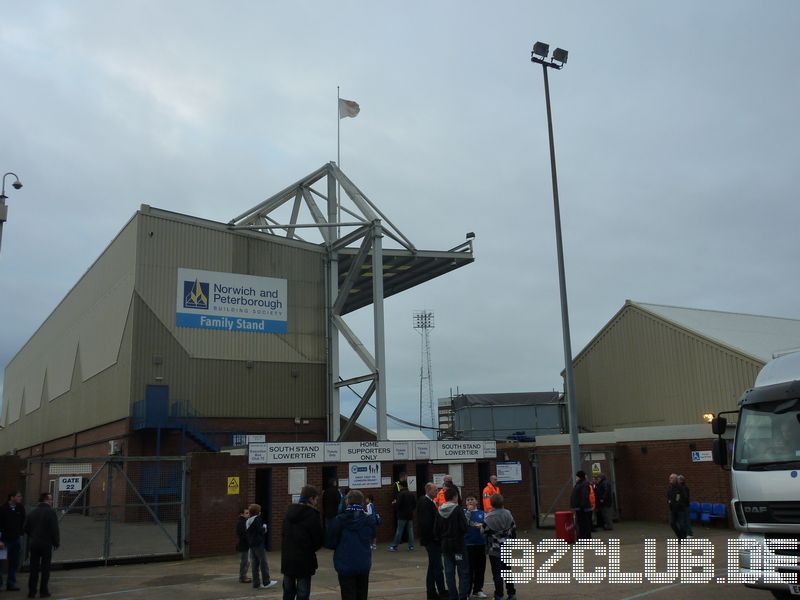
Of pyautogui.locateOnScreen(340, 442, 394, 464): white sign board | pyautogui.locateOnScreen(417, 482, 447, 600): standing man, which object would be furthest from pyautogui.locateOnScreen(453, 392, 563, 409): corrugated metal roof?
pyautogui.locateOnScreen(417, 482, 447, 600): standing man

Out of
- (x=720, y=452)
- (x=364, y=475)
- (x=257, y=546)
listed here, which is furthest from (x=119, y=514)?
(x=720, y=452)

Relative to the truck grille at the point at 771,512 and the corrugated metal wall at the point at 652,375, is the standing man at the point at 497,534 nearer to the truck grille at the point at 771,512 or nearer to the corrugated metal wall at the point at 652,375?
the truck grille at the point at 771,512

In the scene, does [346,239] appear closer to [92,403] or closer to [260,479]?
[92,403]

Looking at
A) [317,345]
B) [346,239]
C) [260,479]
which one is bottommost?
[260,479]

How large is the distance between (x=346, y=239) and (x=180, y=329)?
8.37 meters

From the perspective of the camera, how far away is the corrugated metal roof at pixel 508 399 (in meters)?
41.5

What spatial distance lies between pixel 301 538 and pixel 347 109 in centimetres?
3066

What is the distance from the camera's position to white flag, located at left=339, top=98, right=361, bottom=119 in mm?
36562

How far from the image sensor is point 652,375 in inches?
1270

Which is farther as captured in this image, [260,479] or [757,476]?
[260,479]

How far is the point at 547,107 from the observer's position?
22.6 m

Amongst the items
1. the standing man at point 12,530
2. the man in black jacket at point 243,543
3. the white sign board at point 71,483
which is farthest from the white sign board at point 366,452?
the standing man at point 12,530

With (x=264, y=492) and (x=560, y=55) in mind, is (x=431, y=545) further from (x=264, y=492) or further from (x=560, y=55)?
(x=560, y=55)

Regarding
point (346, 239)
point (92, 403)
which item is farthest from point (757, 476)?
point (92, 403)
